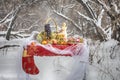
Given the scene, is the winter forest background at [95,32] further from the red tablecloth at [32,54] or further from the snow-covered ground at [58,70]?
the red tablecloth at [32,54]

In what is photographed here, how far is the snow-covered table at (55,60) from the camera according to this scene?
5.79 m

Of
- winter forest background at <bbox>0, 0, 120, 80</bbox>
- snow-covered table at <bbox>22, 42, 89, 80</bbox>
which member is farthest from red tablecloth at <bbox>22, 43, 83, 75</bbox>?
winter forest background at <bbox>0, 0, 120, 80</bbox>

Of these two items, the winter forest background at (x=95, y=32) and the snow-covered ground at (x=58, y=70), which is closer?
the snow-covered ground at (x=58, y=70)

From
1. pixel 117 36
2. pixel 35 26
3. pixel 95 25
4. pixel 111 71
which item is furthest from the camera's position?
pixel 35 26

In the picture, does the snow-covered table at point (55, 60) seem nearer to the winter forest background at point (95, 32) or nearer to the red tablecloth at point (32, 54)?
the red tablecloth at point (32, 54)

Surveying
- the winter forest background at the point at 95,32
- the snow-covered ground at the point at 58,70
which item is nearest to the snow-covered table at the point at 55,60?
the snow-covered ground at the point at 58,70

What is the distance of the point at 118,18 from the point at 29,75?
4778mm

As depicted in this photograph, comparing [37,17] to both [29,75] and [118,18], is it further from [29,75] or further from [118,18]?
[29,75]

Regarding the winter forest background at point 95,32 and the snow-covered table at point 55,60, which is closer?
the snow-covered table at point 55,60

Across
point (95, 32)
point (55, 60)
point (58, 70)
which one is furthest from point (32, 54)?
point (95, 32)

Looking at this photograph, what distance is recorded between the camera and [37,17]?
931 inches

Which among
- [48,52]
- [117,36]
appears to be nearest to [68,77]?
[48,52]

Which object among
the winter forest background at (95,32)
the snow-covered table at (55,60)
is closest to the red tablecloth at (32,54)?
the snow-covered table at (55,60)

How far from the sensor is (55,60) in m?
5.85
